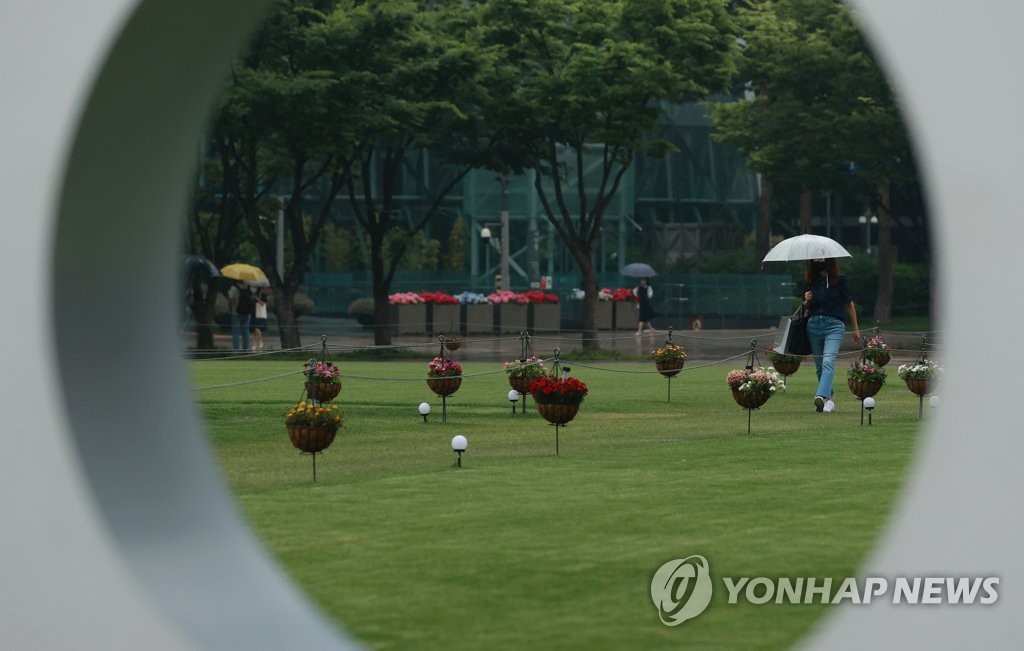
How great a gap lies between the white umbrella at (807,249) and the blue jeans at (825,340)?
129cm

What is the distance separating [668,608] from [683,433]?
874 cm

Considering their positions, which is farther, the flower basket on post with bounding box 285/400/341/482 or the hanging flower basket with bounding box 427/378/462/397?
the hanging flower basket with bounding box 427/378/462/397

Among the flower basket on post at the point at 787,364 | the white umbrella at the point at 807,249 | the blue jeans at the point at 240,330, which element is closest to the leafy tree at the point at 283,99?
the blue jeans at the point at 240,330

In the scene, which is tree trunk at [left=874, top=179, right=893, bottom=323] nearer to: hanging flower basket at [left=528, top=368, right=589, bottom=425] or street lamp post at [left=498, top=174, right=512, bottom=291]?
street lamp post at [left=498, top=174, right=512, bottom=291]

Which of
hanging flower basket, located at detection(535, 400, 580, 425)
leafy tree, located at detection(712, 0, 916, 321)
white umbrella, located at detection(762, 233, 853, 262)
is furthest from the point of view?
leafy tree, located at detection(712, 0, 916, 321)

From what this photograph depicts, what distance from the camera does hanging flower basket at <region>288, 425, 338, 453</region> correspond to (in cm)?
1284

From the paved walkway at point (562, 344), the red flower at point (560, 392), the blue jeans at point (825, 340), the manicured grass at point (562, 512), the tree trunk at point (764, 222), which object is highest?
the tree trunk at point (764, 222)

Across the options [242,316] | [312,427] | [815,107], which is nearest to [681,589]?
[312,427]

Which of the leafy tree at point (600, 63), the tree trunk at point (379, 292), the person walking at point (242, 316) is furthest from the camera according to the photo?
the tree trunk at point (379, 292)

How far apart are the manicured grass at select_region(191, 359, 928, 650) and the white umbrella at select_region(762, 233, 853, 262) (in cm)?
185

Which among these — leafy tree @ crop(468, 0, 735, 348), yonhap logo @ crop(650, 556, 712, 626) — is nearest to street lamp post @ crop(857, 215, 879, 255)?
leafy tree @ crop(468, 0, 735, 348)

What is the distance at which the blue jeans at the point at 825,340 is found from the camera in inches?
689

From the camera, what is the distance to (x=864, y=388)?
18.7 meters

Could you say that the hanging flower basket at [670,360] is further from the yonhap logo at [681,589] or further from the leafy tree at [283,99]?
the yonhap logo at [681,589]
